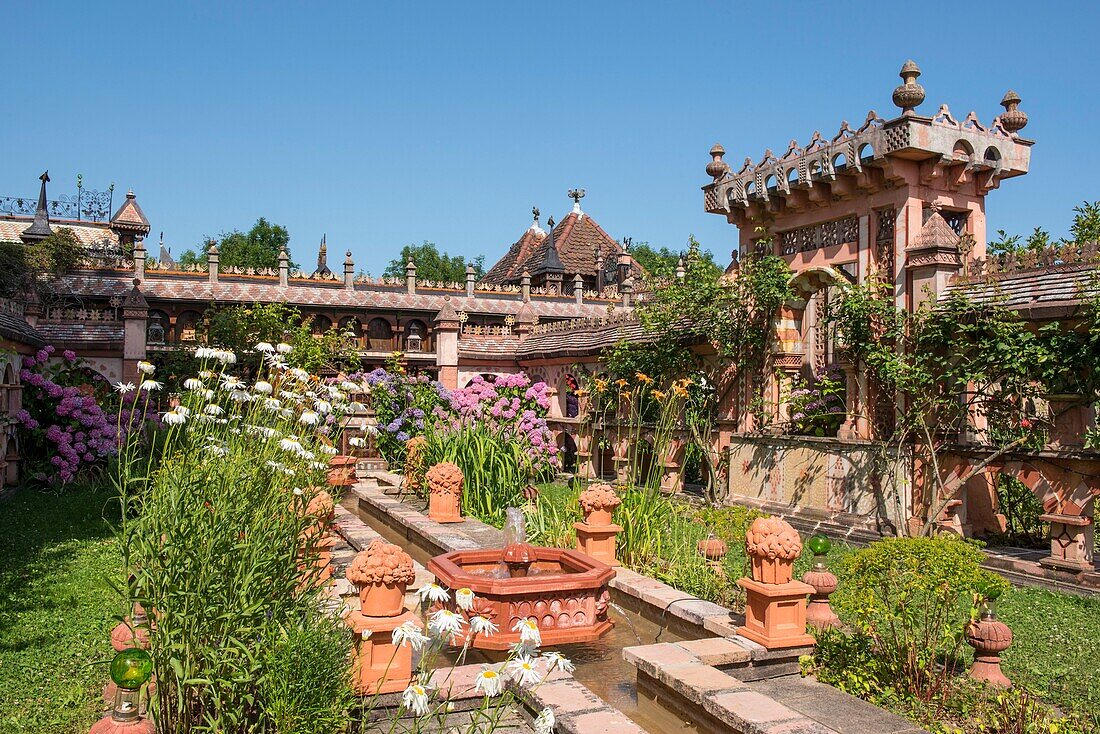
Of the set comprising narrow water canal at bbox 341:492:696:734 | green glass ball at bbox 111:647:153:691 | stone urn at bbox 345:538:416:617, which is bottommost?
narrow water canal at bbox 341:492:696:734

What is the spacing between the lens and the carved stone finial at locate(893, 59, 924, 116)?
938 centimetres

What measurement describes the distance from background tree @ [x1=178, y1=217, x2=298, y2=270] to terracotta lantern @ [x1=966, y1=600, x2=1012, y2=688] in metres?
53.0

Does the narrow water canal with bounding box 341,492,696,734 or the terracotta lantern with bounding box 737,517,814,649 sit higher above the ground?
the terracotta lantern with bounding box 737,517,814,649

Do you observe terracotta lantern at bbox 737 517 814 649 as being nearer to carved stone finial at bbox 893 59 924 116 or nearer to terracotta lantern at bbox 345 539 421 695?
terracotta lantern at bbox 345 539 421 695

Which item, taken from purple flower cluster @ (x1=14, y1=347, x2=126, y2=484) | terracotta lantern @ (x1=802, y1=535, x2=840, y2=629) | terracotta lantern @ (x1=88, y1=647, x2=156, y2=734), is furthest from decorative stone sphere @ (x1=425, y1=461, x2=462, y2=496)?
terracotta lantern @ (x1=88, y1=647, x2=156, y2=734)

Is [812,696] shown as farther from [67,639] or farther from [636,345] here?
[636,345]

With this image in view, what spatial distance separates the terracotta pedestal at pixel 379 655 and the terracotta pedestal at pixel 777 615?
2.12 meters

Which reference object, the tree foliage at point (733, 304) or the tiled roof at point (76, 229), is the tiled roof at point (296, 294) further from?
the tree foliage at point (733, 304)

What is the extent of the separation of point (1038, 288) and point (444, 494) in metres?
6.56

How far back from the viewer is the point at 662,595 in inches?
252

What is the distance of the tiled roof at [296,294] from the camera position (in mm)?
27656

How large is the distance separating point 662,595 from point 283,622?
3.25 metres

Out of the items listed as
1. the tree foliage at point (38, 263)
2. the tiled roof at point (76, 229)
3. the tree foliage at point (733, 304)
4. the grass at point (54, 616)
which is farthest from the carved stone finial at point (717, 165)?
the tiled roof at point (76, 229)

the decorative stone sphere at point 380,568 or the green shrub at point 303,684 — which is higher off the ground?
the decorative stone sphere at point 380,568
